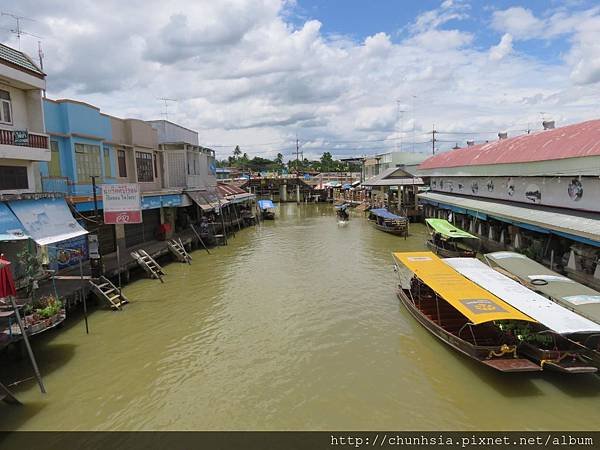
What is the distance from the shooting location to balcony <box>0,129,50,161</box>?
13078mm

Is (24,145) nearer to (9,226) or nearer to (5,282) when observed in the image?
(9,226)

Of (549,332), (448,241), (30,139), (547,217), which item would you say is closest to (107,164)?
(30,139)

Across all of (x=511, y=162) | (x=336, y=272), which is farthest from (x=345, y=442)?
(x=511, y=162)

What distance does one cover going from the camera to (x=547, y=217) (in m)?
18.8

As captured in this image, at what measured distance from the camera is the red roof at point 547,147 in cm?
1791

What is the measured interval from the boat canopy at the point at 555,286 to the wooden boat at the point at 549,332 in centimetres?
40

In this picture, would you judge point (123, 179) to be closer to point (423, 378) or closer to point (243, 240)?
point (243, 240)

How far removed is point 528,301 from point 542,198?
1256cm

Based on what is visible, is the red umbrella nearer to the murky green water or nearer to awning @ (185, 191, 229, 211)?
the murky green water

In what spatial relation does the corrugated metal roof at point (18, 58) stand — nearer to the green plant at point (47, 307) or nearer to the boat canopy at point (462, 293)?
the green plant at point (47, 307)

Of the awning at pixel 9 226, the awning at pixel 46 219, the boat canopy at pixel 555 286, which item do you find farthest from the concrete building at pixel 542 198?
the awning at pixel 9 226

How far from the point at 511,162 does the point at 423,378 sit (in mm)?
18313

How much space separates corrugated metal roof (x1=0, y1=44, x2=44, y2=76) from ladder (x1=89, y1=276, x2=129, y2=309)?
8162 millimetres

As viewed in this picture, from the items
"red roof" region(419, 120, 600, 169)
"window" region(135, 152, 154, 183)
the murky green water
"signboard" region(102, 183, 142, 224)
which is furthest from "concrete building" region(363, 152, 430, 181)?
"signboard" region(102, 183, 142, 224)
